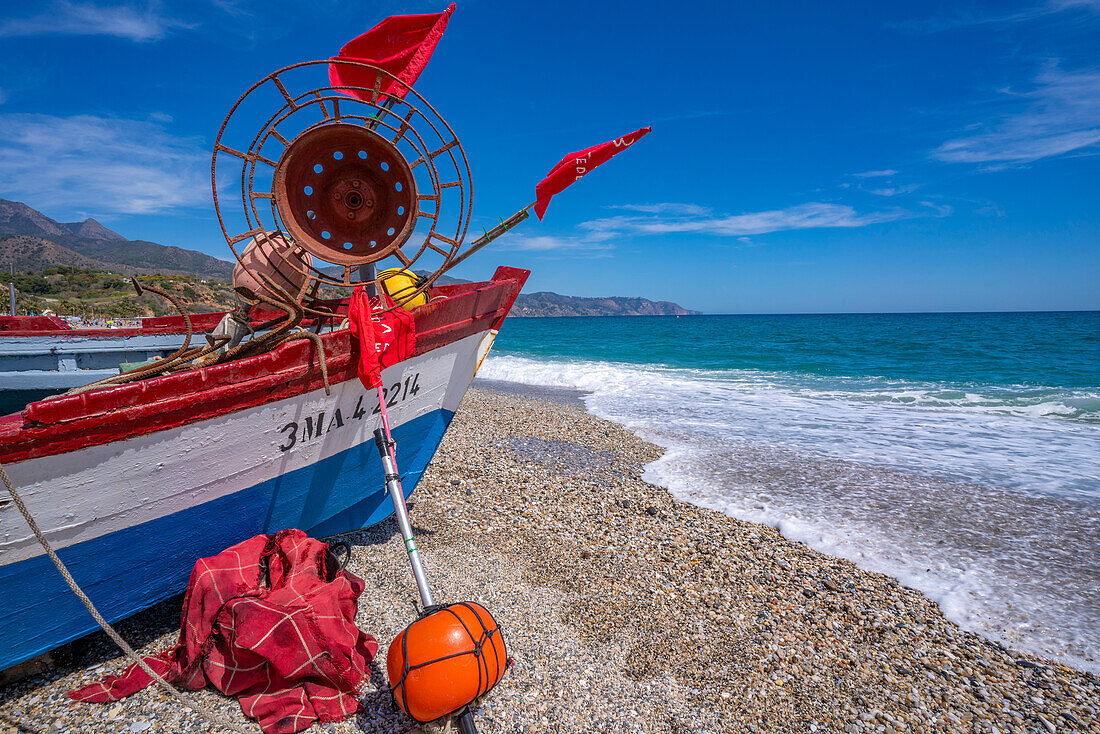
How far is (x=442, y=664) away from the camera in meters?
2.46

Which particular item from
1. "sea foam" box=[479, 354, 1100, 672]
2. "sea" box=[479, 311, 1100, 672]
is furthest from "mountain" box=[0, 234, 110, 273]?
"sea foam" box=[479, 354, 1100, 672]

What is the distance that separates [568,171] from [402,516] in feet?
9.35

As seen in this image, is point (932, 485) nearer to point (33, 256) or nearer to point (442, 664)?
point (442, 664)

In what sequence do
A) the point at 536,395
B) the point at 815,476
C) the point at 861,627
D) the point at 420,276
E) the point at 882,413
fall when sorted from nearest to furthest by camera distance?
1. the point at 861,627
2. the point at 420,276
3. the point at 815,476
4. the point at 882,413
5. the point at 536,395

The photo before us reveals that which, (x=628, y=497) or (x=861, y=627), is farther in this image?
(x=628, y=497)

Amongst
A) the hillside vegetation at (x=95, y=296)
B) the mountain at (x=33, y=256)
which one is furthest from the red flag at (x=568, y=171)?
the mountain at (x=33, y=256)

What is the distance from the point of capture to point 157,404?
2795 mm

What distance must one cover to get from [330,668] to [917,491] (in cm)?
801

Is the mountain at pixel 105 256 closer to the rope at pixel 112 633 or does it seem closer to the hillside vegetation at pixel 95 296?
the hillside vegetation at pixel 95 296

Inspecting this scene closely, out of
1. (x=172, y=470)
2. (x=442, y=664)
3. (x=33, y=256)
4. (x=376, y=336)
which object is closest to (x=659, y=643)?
(x=442, y=664)

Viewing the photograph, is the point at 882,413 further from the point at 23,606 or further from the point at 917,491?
the point at 23,606

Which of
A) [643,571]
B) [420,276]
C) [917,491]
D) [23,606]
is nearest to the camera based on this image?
[23,606]

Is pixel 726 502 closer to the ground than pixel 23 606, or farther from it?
closer to the ground

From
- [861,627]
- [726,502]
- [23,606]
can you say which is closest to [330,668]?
[23,606]
